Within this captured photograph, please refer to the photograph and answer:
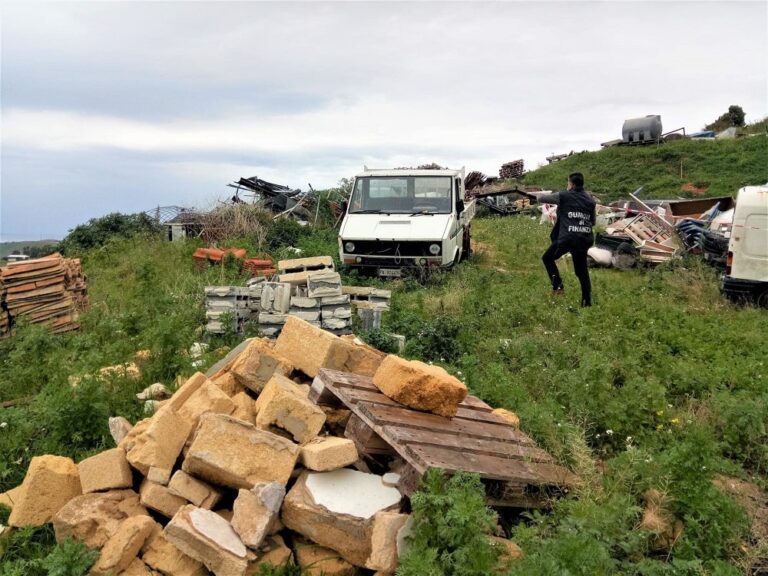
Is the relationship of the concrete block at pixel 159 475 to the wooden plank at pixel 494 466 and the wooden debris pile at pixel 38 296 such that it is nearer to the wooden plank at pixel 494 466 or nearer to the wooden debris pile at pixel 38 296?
the wooden plank at pixel 494 466

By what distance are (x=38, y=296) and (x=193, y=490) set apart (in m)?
6.31

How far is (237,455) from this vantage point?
3402mm

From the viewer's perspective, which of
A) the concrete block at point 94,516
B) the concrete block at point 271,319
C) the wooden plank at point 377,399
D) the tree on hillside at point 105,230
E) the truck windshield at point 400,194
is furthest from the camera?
the tree on hillside at point 105,230

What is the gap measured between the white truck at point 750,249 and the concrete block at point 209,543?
28.5 feet

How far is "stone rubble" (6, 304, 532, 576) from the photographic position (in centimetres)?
309

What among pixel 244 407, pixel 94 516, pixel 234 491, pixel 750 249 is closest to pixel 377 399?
pixel 244 407

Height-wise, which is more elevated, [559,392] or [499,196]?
[499,196]

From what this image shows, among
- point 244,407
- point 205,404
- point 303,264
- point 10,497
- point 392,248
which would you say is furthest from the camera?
point 392,248

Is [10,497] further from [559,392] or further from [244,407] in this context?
[559,392]

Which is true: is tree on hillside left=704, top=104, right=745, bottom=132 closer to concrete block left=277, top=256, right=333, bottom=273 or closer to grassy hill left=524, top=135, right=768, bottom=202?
grassy hill left=524, top=135, right=768, bottom=202

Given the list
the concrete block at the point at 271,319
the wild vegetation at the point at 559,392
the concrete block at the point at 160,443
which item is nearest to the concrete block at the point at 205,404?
the concrete block at the point at 160,443

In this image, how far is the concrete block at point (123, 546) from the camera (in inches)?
121

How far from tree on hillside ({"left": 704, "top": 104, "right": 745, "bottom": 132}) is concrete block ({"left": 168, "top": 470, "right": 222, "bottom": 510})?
41.6 metres

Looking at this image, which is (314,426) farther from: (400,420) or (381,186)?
(381,186)
